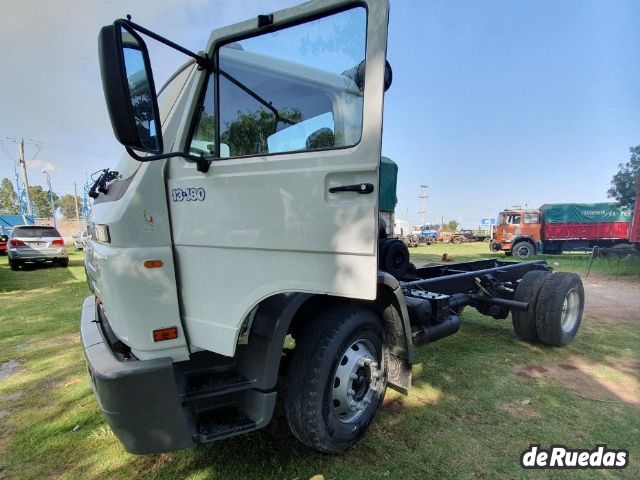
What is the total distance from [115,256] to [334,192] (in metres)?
1.20

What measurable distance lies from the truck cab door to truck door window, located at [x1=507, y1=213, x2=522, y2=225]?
2235 cm

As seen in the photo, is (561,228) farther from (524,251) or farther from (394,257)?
(394,257)

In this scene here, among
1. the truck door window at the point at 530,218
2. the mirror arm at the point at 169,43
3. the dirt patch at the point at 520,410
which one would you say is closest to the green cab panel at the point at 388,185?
the mirror arm at the point at 169,43

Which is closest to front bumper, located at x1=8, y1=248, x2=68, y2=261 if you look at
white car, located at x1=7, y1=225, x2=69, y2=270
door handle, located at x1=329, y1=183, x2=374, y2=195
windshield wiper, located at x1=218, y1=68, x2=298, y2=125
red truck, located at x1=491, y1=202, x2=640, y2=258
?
white car, located at x1=7, y1=225, x2=69, y2=270

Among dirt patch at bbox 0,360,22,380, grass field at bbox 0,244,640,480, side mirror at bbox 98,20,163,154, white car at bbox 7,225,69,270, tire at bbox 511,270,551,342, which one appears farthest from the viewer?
white car at bbox 7,225,69,270

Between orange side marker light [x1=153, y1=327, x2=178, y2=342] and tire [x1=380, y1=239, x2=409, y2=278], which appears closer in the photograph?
orange side marker light [x1=153, y1=327, x2=178, y2=342]

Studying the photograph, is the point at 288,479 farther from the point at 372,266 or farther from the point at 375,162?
the point at 375,162

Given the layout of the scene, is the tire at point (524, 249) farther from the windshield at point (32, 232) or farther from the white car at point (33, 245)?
the windshield at point (32, 232)

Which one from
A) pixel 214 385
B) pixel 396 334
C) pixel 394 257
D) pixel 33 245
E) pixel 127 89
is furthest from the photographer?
pixel 33 245

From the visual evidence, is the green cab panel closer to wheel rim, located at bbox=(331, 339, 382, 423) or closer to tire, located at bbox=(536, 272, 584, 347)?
wheel rim, located at bbox=(331, 339, 382, 423)

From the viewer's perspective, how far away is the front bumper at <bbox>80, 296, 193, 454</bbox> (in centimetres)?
184

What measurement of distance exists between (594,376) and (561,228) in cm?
2109

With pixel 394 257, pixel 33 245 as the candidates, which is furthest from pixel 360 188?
pixel 33 245

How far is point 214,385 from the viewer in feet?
6.92
